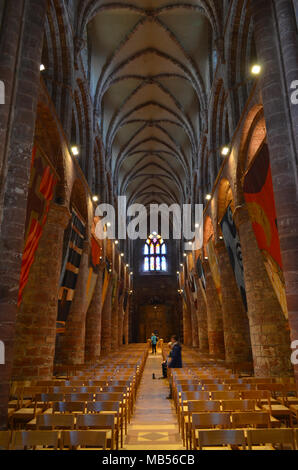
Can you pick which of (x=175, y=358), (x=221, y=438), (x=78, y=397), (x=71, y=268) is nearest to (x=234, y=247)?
(x=175, y=358)

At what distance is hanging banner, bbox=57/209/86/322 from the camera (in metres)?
12.5

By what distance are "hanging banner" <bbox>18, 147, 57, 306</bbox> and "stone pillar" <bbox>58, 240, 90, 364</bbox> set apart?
16.7ft

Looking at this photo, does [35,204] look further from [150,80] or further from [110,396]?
[150,80]

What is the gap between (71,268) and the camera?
534 inches

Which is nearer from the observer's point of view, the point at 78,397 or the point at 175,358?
the point at 78,397

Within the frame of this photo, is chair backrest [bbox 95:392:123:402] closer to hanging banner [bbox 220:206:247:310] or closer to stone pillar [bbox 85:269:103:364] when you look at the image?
hanging banner [bbox 220:206:247:310]

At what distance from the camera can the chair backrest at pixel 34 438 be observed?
129 inches

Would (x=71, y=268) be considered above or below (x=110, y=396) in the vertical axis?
above

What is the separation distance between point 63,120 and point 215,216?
8.54 m

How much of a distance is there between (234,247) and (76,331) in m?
7.69

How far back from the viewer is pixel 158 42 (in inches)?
772

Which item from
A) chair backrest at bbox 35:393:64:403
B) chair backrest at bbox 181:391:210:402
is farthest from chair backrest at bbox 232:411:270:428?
chair backrest at bbox 35:393:64:403
